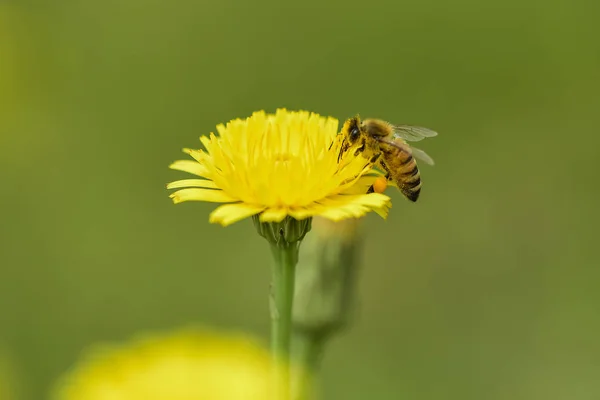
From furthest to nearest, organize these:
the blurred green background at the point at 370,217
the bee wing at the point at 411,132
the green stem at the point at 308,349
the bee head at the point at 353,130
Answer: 1. the blurred green background at the point at 370,217
2. the bee wing at the point at 411,132
3. the green stem at the point at 308,349
4. the bee head at the point at 353,130

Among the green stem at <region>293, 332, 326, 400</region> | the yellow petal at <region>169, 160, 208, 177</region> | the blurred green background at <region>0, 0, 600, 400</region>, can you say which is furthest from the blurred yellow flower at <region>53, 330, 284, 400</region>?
the blurred green background at <region>0, 0, 600, 400</region>

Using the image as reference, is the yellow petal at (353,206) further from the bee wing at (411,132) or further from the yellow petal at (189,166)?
the bee wing at (411,132)

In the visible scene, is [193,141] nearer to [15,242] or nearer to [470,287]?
[15,242]

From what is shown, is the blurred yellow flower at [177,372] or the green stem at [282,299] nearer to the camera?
the blurred yellow flower at [177,372]

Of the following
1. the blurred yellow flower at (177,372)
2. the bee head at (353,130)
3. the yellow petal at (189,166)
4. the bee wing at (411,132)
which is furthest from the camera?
the bee wing at (411,132)

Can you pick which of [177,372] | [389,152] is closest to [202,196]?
[177,372]

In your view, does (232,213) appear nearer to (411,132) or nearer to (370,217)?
Result: (411,132)

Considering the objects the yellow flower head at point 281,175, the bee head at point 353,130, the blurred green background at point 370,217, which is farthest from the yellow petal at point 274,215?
the blurred green background at point 370,217
